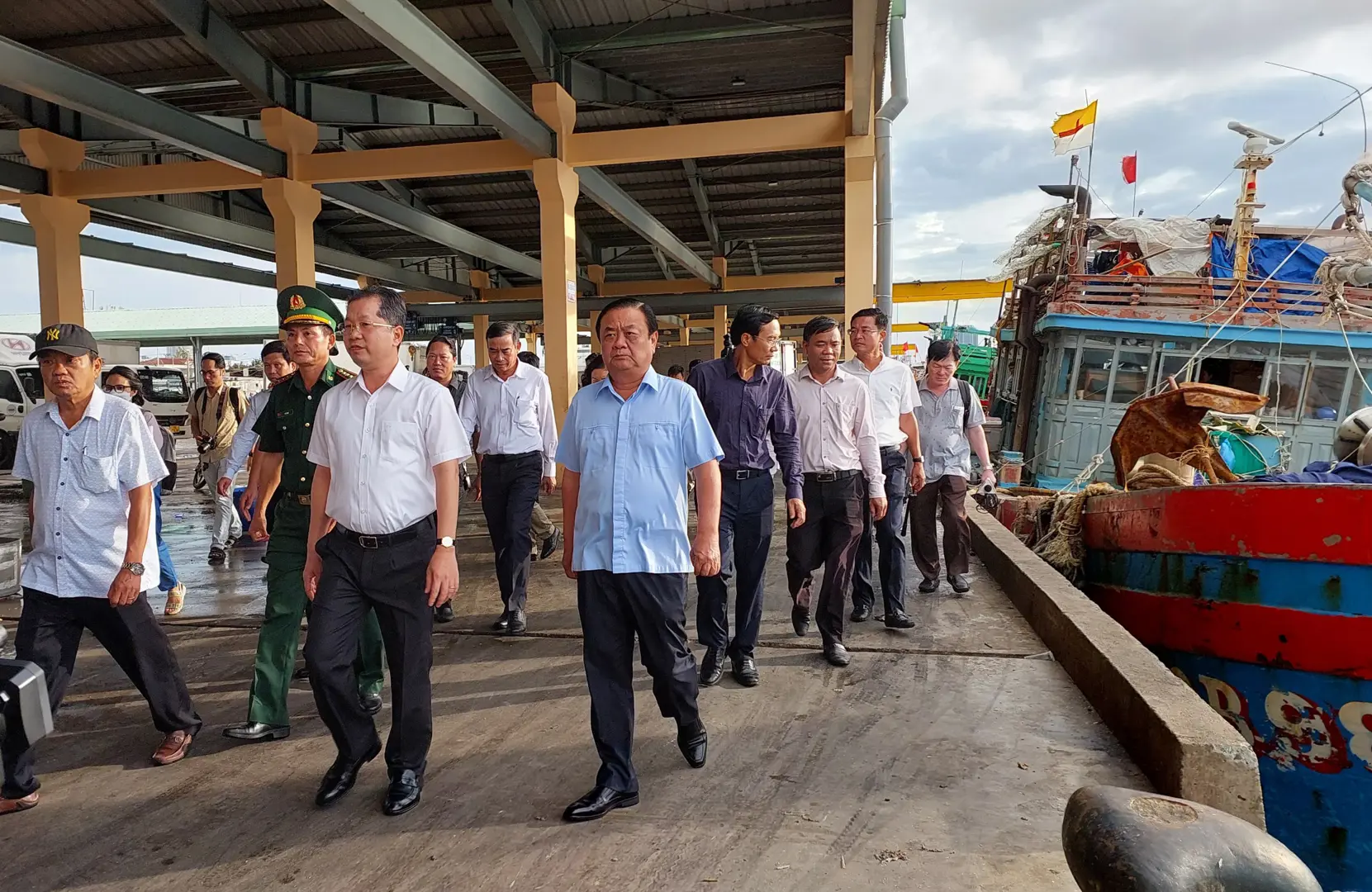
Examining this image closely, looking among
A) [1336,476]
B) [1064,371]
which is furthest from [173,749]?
[1064,371]

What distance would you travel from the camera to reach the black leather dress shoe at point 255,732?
3365 millimetres

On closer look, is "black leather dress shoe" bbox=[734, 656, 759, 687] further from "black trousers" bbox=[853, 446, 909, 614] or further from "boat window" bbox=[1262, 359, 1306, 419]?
"boat window" bbox=[1262, 359, 1306, 419]

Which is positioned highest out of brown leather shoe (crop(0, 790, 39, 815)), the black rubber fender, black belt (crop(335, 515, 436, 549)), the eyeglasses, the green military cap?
the green military cap

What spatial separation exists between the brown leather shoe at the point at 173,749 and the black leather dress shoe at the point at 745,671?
2.38m

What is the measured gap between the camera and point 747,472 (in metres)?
3.95

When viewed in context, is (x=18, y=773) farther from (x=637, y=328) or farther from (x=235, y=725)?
(x=637, y=328)

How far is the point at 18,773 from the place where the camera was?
9.45ft

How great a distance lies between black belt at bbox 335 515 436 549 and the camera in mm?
2777

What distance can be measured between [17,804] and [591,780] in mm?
1993

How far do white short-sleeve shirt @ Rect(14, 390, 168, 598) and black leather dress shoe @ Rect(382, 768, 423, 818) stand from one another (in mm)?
1261

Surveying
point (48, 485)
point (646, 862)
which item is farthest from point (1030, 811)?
point (48, 485)

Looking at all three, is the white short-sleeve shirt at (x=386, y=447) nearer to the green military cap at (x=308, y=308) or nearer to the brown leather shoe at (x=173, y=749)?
the green military cap at (x=308, y=308)

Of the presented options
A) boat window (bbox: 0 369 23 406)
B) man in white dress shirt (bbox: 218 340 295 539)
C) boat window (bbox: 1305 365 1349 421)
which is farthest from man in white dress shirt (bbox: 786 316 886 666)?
boat window (bbox: 0 369 23 406)

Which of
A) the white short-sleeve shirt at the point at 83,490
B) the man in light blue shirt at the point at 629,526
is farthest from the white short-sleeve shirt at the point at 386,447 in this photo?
the white short-sleeve shirt at the point at 83,490
